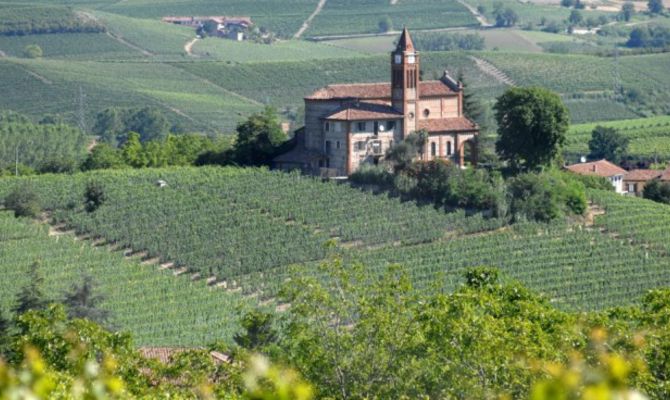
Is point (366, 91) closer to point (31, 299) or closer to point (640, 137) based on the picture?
point (31, 299)

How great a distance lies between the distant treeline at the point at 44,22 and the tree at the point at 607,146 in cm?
7364

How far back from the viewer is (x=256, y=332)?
4222cm

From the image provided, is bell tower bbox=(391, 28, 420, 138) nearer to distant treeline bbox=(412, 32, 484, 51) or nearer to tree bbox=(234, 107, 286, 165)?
tree bbox=(234, 107, 286, 165)

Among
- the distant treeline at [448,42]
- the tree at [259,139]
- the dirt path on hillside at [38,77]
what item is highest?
the distant treeline at [448,42]

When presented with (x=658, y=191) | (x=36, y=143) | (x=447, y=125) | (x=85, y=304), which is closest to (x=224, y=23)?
(x=36, y=143)

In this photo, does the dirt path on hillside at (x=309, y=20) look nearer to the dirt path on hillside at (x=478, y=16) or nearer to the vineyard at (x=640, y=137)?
the dirt path on hillside at (x=478, y=16)

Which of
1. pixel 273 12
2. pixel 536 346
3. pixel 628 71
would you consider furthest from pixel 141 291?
pixel 273 12

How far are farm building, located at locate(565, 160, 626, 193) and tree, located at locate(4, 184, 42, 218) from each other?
91.7 feet

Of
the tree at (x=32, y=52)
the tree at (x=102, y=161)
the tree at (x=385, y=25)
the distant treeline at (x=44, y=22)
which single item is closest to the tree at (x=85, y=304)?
the tree at (x=102, y=161)

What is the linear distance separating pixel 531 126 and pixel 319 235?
36.7 feet

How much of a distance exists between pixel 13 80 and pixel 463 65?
35.2 metres

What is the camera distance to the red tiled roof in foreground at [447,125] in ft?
234

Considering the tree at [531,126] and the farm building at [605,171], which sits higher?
the tree at [531,126]

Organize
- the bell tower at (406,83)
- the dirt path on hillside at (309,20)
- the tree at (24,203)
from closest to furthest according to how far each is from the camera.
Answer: the tree at (24,203)
the bell tower at (406,83)
the dirt path on hillside at (309,20)
